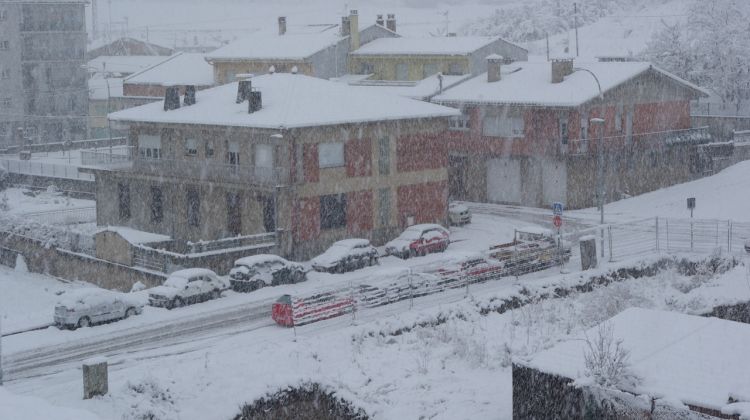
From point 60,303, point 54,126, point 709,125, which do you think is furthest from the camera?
point 54,126

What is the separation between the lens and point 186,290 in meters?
36.7

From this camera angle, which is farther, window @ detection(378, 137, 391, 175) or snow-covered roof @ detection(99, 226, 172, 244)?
window @ detection(378, 137, 391, 175)

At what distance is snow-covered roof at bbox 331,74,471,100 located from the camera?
6262 cm

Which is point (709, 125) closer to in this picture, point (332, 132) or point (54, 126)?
point (332, 132)

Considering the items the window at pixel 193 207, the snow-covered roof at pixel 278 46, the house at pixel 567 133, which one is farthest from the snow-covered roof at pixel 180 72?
the window at pixel 193 207

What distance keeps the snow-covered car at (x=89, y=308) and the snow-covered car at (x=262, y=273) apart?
456 cm

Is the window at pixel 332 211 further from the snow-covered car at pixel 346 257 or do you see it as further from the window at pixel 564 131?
the window at pixel 564 131

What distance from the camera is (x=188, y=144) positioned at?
1930 inches

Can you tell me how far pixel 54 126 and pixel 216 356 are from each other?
69.7m

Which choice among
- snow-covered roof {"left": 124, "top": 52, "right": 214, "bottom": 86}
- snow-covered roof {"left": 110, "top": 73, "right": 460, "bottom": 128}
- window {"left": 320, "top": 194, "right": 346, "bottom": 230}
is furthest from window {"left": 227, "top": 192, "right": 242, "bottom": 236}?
snow-covered roof {"left": 124, "top": 52, "right": 214, "bottom": 86}

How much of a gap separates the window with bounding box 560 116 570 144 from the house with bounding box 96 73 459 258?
7959 millimetres

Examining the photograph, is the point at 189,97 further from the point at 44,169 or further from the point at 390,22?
the point at 390,22

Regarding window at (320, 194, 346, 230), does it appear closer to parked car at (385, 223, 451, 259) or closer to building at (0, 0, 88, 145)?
parked car at (385, 223, 451, 259)

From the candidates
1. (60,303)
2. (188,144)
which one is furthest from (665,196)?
(60,303)
